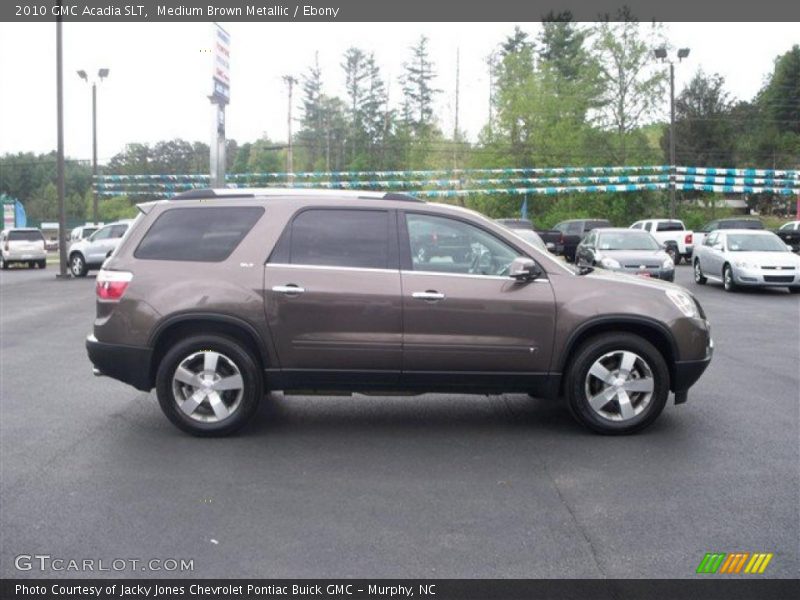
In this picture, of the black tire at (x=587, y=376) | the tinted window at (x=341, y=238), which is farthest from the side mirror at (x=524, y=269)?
the tinted window at (x=341, y=238)

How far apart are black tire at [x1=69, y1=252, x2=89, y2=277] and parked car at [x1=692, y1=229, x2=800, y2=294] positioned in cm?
1892

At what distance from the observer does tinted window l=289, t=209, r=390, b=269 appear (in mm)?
6613

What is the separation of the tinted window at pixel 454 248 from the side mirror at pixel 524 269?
184mm

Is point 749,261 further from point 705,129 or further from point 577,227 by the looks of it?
point 705,129

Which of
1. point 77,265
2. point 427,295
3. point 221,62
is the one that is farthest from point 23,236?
point 427,295

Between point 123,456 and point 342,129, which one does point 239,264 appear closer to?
point 123,456

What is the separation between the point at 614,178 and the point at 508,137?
13.7 metres

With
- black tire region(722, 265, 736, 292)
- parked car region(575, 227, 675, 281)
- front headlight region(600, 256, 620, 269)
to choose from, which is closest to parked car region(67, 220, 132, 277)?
parked car region(575, 227, 675, 281)

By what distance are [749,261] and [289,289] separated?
15.4 m

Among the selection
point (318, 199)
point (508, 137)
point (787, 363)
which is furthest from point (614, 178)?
point (318, 199)

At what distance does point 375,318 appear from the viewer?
648 cm

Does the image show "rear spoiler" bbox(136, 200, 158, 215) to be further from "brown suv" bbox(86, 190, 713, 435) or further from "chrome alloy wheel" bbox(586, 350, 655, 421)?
"chrome alloy wheel" bbox(586, 350, 655, 421)

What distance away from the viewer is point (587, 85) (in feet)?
196

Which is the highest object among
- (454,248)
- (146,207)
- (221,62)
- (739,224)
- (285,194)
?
(221,62)
